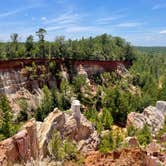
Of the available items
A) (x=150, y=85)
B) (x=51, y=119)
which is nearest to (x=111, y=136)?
(x=51, y=119)

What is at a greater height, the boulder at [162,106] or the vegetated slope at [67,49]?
the vegetated slope at [67,49]

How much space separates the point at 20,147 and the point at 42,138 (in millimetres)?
7031

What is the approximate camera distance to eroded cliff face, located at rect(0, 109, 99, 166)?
2417 centimetres

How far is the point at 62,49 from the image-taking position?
270 ft

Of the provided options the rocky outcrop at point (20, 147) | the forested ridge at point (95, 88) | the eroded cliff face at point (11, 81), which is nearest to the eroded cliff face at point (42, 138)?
the rocky outcrop at point (20, 147)

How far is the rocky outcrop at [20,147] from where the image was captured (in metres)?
22.9

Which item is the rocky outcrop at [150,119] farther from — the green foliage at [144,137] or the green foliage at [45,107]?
the green foliage at [45,107]

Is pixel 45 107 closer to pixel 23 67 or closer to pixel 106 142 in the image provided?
pixel 23 67

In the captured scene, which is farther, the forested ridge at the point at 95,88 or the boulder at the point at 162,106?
the boulder at the point at 162,106

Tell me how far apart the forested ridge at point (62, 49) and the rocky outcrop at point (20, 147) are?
47.2 m

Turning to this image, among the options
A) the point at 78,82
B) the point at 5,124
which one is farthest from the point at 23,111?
the point at 78,82

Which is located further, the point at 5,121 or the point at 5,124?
the point at 5,121

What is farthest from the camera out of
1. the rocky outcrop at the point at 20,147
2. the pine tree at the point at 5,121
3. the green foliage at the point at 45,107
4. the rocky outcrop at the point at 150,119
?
the green foliage at the point at 45,107

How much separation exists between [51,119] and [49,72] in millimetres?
32824
